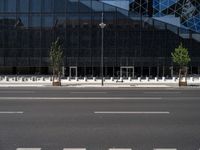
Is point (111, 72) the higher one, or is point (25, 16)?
point (25, 16)

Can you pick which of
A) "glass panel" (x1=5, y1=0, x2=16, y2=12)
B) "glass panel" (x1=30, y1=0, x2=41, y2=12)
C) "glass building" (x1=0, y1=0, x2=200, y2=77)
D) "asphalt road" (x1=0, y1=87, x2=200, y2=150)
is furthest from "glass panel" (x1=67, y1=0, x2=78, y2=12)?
"asphalt road" (x1=0, y1=87, x2=200, y2=150)

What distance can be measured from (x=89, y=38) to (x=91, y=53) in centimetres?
255

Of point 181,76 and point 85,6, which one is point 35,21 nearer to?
point 85,6

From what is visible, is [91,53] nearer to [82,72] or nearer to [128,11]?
[82,72]

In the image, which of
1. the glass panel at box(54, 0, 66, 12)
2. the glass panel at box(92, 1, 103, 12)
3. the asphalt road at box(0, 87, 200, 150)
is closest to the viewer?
the asphalt road at box(0, 87, 200, 150)

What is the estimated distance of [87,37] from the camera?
244 ft

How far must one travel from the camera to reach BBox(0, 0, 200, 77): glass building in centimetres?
7345

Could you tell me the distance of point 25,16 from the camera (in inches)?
2926

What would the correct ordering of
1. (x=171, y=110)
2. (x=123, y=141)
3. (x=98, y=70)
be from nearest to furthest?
(x=123, y=141) → (x=171, y=110) → (x=98, y=70)

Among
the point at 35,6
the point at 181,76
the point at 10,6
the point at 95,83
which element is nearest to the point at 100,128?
the point at 95,83

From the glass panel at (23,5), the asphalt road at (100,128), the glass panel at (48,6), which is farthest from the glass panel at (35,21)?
the asphalt road at (100,128)

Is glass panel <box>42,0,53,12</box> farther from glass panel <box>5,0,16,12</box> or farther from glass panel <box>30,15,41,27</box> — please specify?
glass panel <box>5,0,16,12</box>

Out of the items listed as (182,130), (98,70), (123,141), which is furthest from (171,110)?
(98,70)

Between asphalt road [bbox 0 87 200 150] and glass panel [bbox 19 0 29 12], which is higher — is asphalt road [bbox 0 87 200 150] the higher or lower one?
the lower one
